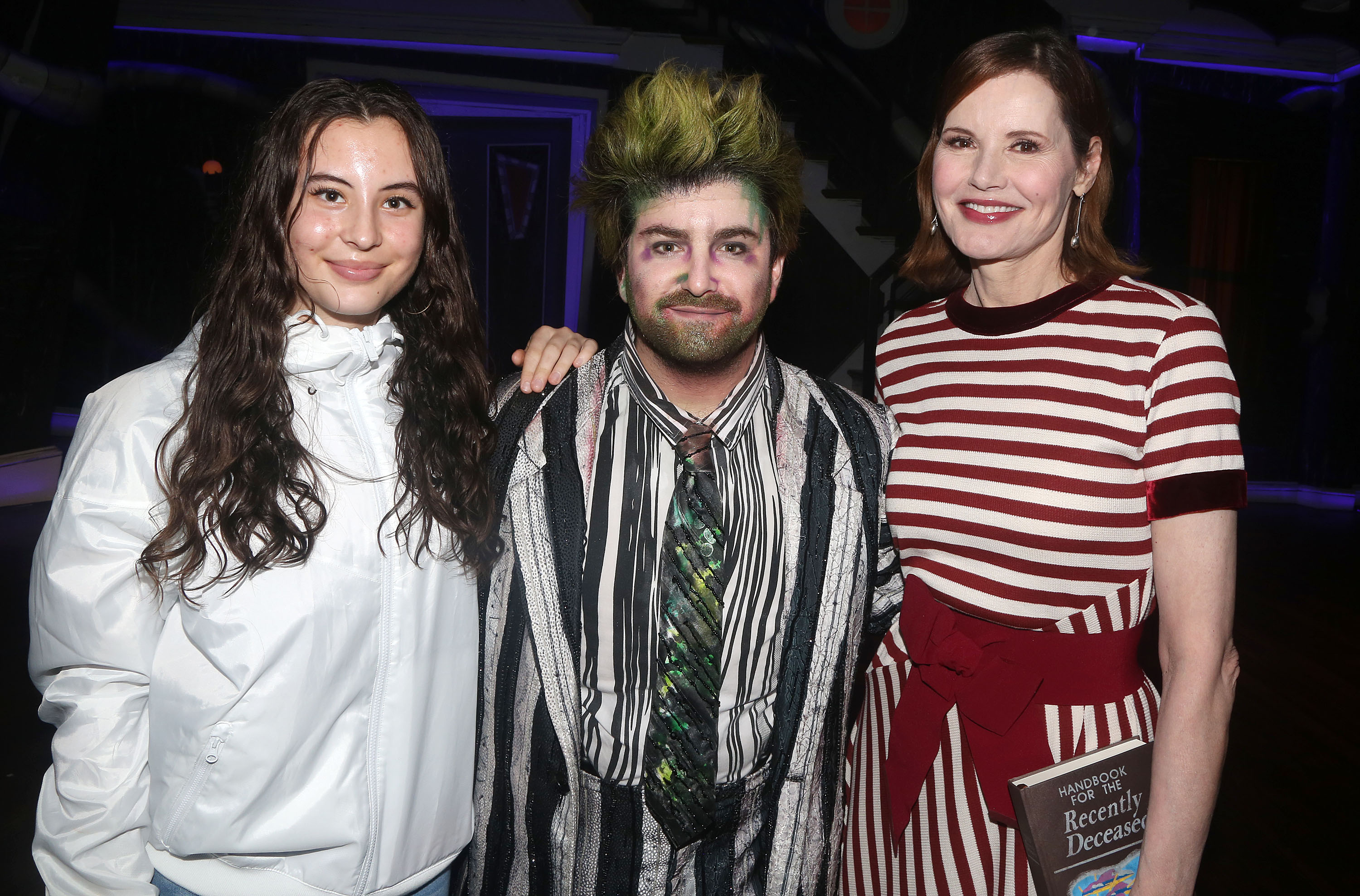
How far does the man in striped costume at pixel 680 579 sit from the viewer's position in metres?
1.49

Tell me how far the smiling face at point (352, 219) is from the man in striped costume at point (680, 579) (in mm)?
381

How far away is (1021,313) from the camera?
1490mm

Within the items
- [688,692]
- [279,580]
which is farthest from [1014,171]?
[279,580]

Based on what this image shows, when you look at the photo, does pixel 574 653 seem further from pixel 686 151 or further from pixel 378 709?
pixel 686 151

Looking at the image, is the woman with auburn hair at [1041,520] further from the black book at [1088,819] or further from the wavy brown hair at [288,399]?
the wavy brown hair at [288,399]

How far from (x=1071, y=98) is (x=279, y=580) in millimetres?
1461

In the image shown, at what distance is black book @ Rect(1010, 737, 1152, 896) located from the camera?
122cm

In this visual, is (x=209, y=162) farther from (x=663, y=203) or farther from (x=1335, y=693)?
(x=1335, y=693)

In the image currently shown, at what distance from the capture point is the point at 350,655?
1218 mm

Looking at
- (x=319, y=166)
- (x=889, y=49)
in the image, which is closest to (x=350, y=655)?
(x=319, y=166)

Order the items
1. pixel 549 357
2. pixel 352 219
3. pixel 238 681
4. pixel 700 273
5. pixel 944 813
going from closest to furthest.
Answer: pixel 238 681 → pixel 352 219 → pixel 944 813 → pixel 700 273 → pixel 549 357

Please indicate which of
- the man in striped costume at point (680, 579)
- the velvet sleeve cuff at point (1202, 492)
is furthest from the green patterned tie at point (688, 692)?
the velvet sleeve cuff at point (1202, 492)

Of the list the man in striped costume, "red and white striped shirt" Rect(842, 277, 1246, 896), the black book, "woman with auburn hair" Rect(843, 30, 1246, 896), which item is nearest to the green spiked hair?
the man in striped costume

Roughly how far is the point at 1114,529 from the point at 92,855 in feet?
4.99
